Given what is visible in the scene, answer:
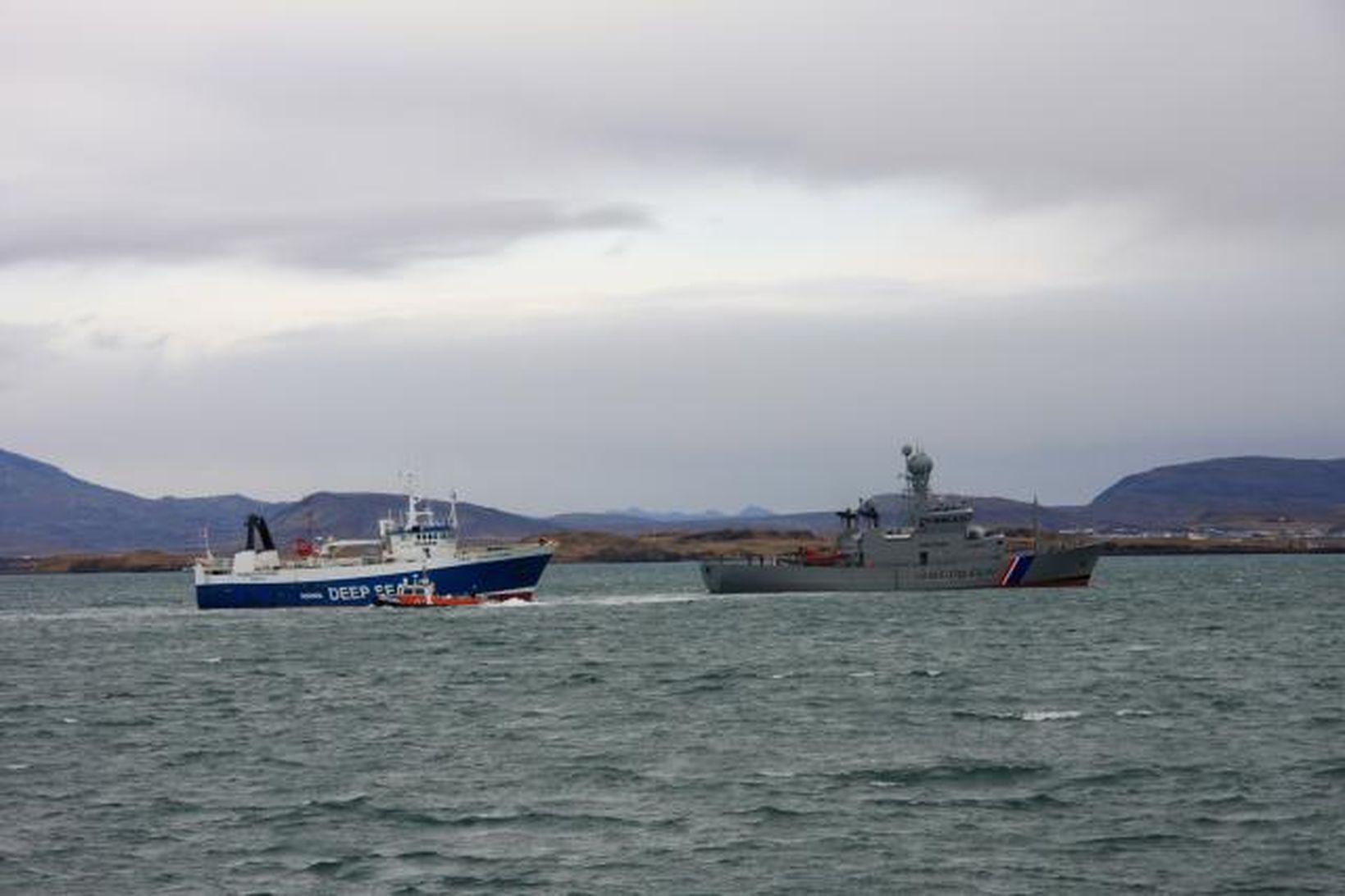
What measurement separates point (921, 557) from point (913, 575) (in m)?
1.58

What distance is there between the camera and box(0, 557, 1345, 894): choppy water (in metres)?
30.5

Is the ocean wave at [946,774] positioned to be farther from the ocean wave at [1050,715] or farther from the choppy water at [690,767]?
the ocean wave at [1050,715]

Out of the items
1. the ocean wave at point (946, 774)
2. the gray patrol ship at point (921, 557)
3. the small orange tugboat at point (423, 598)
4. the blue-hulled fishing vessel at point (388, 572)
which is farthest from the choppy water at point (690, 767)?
the gray patrol ship at point (921, 557)

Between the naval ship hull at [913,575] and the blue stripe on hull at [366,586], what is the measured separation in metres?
18.5

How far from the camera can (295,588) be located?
4990 inches

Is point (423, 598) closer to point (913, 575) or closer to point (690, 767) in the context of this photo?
point (913, 575)

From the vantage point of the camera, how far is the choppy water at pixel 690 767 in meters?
30.5

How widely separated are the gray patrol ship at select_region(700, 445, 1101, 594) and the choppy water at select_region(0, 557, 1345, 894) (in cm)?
4482

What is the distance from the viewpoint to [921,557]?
129 metres

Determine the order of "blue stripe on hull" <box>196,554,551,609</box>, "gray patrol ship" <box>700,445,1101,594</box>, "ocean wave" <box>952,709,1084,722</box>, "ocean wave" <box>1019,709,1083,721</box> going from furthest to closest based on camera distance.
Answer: "gray patrol ship" <box>700,445,1101,594</box>
"blue stripe on hull" <box>196,554,551,609</box>
"ocean wave" <box>952,709,1084,722</box>
"ocean wave" <box>1019,709,1083,721</box>

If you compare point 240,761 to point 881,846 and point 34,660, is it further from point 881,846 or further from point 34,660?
point 34,660

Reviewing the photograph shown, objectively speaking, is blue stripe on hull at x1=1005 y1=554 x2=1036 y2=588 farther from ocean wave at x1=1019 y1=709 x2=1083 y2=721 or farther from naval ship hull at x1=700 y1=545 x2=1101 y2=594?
ocean wave at x1=1019 y1=709 x2=1083 y2=721

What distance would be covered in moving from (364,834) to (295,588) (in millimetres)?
95722

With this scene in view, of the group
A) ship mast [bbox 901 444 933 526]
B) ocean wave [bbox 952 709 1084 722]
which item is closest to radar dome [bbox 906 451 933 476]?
ship mast [bbox 901 444 933 526]
